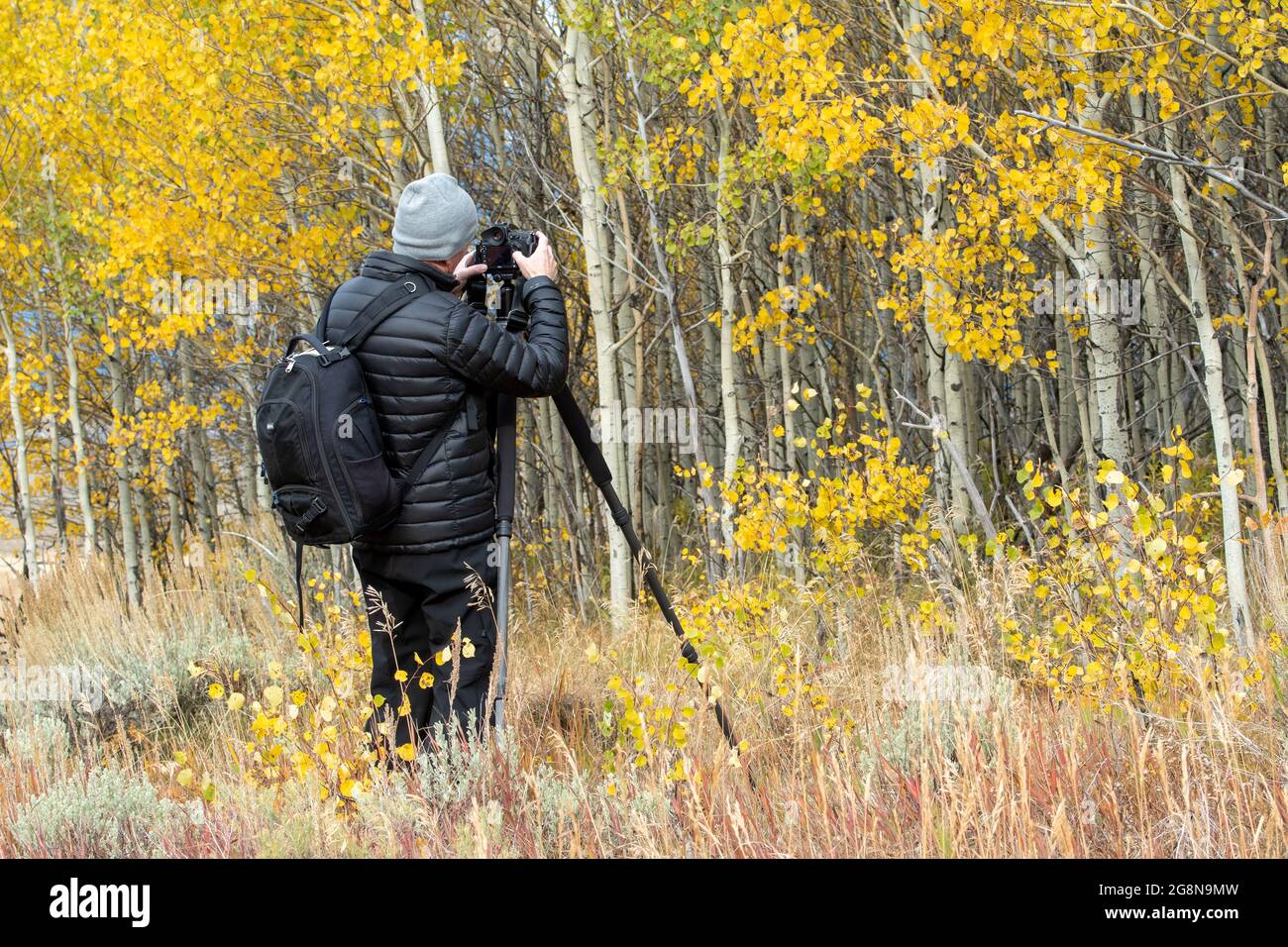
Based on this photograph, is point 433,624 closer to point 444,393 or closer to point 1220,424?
point 444,393

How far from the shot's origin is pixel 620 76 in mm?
8586

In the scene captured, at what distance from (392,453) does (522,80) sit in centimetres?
668

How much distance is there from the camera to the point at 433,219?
3.51 metres

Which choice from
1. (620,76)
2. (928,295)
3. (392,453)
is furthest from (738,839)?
(620,76)

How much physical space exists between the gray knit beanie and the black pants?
88cm

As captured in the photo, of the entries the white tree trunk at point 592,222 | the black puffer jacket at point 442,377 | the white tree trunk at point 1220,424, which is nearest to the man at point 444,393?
the black puffer jacket at point 442,377

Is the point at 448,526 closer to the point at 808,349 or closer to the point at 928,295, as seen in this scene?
the point at 928,295

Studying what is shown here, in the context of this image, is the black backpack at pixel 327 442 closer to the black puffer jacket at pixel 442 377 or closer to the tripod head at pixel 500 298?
the black puffer jacket at pixel 442 377

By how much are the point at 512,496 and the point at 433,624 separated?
0.47m

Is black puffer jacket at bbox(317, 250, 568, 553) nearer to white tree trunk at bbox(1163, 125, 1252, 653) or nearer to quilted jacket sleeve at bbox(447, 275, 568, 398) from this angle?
quilted jacket sleeve at bbox(447, 275, 568, 398)

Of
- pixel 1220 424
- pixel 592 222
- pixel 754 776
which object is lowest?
pixel 754 776

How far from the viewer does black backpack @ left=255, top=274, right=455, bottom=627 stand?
3367 mm

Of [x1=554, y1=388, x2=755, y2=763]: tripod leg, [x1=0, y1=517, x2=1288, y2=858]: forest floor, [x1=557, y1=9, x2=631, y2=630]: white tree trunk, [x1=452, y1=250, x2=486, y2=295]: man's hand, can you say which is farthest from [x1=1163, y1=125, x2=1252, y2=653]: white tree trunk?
[x1=557, y1=9, x2=631, y2=630]: white tree trunk

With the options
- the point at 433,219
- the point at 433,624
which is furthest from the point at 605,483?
the point at 433,219
